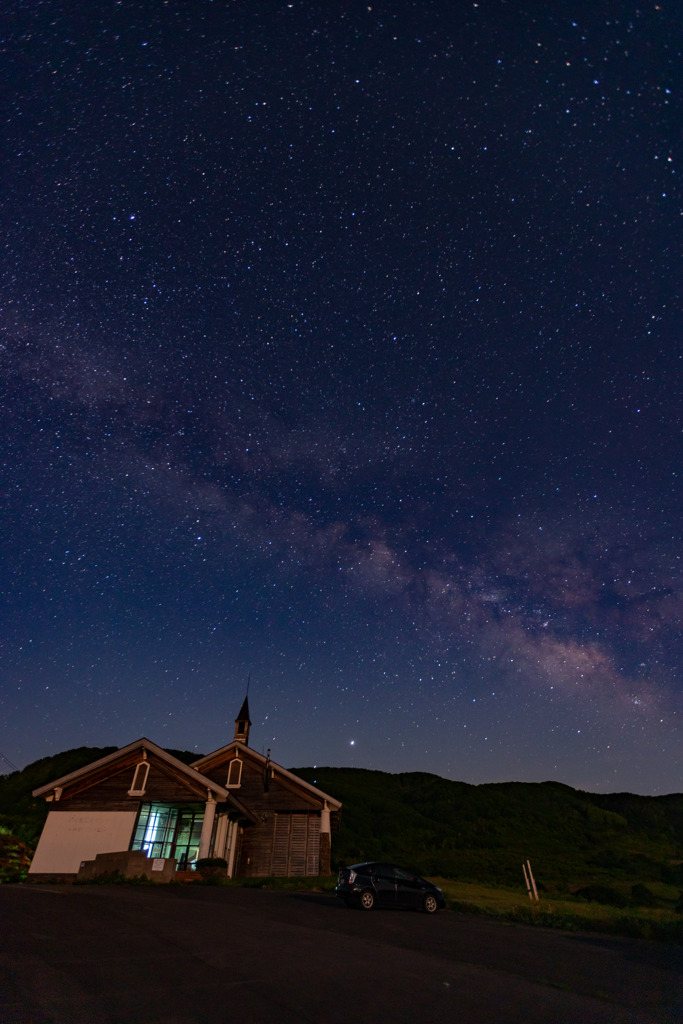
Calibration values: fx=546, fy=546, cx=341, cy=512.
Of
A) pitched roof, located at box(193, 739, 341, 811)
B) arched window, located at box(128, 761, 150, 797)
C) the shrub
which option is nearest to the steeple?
pitched roof, located at box(193, 739, 341, 811)

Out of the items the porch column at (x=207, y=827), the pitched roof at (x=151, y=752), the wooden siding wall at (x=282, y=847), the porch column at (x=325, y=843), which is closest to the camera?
the porch column at (x=207, y=827)

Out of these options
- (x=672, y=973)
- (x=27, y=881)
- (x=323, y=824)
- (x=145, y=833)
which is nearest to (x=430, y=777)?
(x=323, y=824)

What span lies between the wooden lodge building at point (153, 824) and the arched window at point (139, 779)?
40 mm

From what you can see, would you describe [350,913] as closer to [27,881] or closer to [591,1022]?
[591,1022]

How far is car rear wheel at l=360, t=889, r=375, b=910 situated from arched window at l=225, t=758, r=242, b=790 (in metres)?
16.5

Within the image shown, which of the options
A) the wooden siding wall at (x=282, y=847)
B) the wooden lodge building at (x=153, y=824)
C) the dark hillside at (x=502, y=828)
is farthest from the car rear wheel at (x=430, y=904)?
the dark hillside at (x=502, y=828)

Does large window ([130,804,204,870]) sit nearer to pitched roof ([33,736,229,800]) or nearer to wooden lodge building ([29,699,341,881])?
wooden lodge building ([29,699,341,881])

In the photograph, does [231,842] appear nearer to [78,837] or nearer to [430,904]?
[78,837]

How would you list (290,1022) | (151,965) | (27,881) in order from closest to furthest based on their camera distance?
(290,1022) → (151,965) → (27,881)

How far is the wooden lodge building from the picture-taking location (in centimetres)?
2284

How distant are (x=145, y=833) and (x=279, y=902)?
11.5 m

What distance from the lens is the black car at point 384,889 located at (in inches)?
615

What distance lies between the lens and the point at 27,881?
60.0 ft

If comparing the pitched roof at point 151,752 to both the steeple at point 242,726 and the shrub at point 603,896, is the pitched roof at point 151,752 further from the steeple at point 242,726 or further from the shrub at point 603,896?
the shrub at point 603,896
